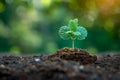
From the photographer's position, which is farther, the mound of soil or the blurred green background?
the blurred green background

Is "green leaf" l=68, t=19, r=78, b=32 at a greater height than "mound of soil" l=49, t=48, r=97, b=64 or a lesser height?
greater

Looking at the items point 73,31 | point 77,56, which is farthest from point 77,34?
point 77,56

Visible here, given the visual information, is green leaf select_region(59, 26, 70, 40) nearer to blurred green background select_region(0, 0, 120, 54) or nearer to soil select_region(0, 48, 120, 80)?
soil select_region(0, 48, 120, 80)

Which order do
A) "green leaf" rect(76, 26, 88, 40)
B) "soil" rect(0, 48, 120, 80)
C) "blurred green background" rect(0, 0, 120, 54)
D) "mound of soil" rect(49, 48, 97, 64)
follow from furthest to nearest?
"blurred green background" rect(0, 0, 120, 54)
"green leaf" rect(76, 26, 88, 40)
"mound of soil" rect(49, 48, 97, 64)
"soil" rect(0, 48, 120, 80)

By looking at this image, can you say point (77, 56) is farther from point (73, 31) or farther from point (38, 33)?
point (38, 33)

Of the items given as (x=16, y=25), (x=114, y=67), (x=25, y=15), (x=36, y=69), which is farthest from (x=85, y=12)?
(x=25, y=15)

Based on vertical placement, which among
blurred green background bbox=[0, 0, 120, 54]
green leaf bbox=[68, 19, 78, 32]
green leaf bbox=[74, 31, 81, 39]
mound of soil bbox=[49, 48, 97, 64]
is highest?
blurred green background bbox=[0, 0, 120, 54]

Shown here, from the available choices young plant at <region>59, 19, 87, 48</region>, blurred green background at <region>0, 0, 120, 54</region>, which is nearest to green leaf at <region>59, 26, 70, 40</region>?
young plant at <region>59, 19, 87, 48</region>

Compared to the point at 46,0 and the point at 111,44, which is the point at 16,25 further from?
the point at 46,0
